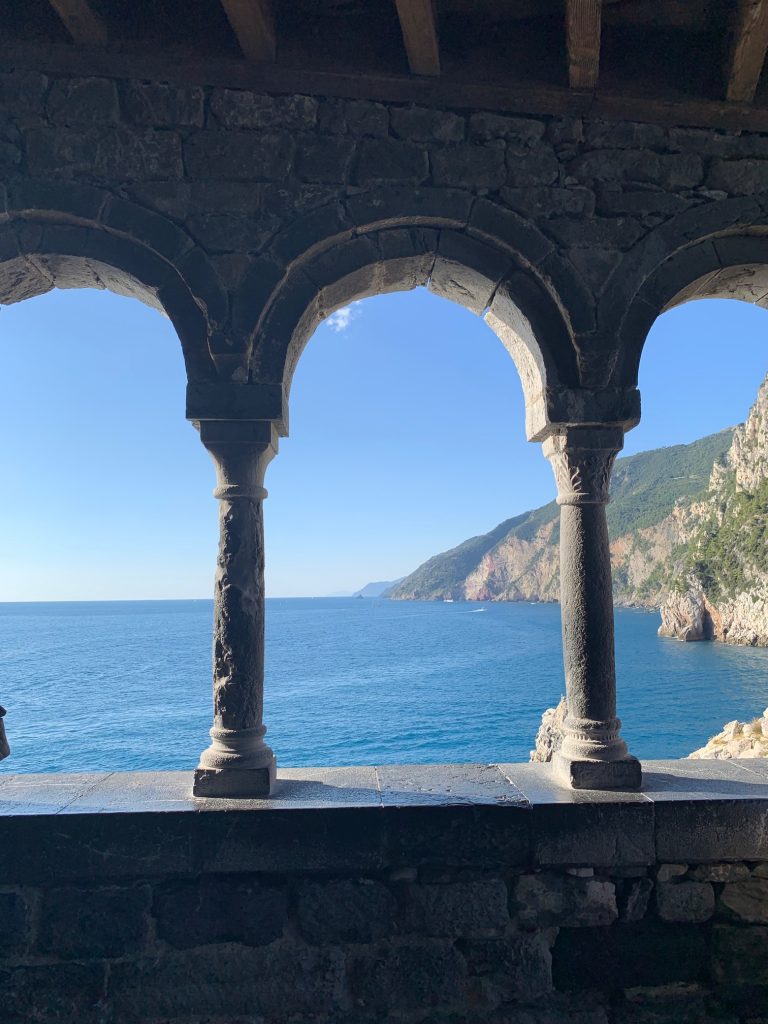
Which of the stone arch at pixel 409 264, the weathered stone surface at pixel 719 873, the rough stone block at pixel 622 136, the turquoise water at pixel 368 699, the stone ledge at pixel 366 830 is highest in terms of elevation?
the rough stone block at pixel 622 136

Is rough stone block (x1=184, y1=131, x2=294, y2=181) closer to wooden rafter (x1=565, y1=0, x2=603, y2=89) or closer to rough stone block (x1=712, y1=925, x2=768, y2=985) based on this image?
wooden rafter (x1=565, y1=0, x2=603, y2=89)

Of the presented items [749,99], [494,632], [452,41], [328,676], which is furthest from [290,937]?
[494,632]

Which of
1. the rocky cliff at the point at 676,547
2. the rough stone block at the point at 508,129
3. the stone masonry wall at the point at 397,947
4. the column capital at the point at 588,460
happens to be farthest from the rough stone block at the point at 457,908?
the rocky cliff at the point at 676,547

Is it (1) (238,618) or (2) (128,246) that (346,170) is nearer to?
(2) (128,246)

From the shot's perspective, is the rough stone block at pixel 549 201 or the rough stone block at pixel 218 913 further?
the rough stone block at pixel 549 201

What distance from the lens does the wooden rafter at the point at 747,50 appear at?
10.6 ft

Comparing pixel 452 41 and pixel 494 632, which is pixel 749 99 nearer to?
pixel 452 41

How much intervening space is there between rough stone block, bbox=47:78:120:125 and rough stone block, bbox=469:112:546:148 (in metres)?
1.72

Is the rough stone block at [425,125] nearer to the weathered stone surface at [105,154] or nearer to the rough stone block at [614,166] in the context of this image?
the rough stone block at [614,166]

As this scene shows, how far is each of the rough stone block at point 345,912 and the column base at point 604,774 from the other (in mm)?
960

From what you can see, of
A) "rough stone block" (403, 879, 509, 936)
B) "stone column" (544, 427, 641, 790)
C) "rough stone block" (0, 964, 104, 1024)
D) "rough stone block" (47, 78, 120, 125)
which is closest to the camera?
"rough stone block" (0, 964, 104, 1024)

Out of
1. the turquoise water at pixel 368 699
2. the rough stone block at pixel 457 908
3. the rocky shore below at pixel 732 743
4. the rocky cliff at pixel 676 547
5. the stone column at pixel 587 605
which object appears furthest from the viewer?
the rocky cliff at pixel 676 547

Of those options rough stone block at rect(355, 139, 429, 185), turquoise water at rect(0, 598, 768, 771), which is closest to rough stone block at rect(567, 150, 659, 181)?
rough stone block at rect(355, 139, 429, 185)

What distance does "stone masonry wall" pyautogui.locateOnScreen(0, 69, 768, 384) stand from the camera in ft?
10.9
